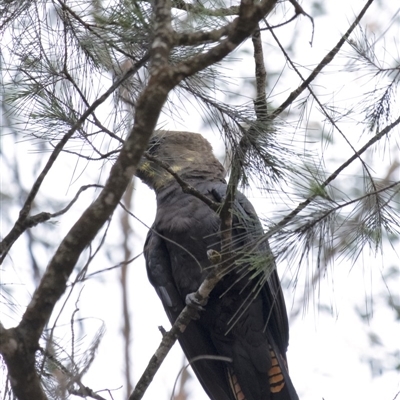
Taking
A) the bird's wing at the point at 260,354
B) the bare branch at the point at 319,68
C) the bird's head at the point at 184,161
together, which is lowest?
the bird's wing at the point at 260,354

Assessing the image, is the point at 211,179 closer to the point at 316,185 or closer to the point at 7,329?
the point at 316,185

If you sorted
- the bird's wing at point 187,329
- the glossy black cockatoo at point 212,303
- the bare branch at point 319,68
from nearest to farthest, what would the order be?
the bare branch at point 319,68 < the glossy black cockatoo at point 212,303 < the bird's wing at point 187,329

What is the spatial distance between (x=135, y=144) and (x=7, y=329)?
21.1 inches

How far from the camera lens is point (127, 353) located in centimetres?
653

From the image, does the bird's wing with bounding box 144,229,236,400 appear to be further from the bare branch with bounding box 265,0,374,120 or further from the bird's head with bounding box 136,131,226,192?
the bare branch with bounding box 265,0,374,120

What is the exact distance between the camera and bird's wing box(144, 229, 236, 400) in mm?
3199

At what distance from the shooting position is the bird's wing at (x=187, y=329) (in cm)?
320

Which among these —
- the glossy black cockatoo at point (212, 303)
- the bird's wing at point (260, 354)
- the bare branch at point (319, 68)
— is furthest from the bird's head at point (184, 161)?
the bare branch at point (319, 68)

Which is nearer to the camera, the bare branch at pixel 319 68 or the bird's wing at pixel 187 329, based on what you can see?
the bare branch at pixel 319 68

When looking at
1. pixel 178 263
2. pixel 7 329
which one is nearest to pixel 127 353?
pixel 178 263

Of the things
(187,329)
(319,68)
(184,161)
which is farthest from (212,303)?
(319,68)

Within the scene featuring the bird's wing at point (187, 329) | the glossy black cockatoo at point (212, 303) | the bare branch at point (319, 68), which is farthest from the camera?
the bird's wing at point (187, 329)

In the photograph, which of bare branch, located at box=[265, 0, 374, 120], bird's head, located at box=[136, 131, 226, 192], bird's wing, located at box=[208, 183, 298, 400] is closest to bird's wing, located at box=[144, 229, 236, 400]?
bird's wing, located at box=[208, 183, 298, 400]

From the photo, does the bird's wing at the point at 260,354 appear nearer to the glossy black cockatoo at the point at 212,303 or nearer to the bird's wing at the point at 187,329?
the glossy black cockatoo at the point at 212,303
